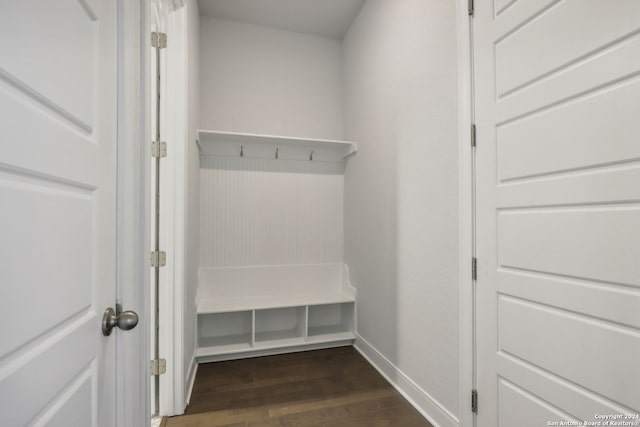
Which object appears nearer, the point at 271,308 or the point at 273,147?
the point at 271,308

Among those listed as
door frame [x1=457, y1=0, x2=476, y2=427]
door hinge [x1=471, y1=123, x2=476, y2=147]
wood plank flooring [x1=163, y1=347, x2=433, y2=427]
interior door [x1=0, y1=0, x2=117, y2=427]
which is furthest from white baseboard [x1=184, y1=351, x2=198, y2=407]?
door hinge [x1=471, y1=123, x2=476, y2=147]

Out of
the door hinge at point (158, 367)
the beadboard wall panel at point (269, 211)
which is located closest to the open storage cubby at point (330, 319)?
the beadboard wall panel at point (269, 211)

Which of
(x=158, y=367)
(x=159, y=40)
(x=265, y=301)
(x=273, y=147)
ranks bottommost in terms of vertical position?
(x=158, y=367)

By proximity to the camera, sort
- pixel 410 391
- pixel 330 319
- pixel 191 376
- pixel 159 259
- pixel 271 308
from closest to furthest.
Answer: pixel 159 259 < pixel 410 391 < pixel 191 376 < pixel 271 308 < pixel 330 319

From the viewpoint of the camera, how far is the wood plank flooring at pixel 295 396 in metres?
1.73

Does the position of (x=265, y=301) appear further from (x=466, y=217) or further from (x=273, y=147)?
(x=466, y=217)

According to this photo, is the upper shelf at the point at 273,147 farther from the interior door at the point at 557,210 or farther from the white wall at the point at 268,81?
the interior door at the point at 557,210

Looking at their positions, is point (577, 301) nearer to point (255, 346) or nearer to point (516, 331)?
point (516, 331)

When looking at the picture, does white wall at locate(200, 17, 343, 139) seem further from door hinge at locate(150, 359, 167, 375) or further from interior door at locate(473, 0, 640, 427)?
door hinge at locate(150, 359, 167, 375)

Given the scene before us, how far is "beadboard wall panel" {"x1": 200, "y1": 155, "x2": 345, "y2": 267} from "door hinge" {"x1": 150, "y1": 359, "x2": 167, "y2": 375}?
1057 mm

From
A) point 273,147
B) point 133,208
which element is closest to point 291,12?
point 273,147

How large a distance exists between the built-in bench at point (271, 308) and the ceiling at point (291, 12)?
7.70ft

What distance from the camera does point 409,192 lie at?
1987 mm

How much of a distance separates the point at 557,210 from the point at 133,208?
1471mm
